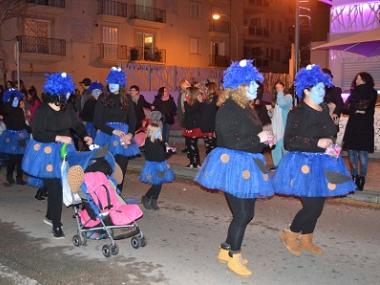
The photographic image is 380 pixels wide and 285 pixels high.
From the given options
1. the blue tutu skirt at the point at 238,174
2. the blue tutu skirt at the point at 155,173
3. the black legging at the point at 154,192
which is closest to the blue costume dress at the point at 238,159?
the blue tutu skirt at the point at 238,174

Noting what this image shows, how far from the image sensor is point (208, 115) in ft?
36.0

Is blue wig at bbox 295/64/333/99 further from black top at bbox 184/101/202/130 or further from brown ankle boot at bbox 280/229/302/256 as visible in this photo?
black top at bbox 184/101/202/130

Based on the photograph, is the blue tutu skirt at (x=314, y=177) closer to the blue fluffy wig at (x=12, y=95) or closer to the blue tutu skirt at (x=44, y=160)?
the blue tutu skirt at (x=44, y=160)

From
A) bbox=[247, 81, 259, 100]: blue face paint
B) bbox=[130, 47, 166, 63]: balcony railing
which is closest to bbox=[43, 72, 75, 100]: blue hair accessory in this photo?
bbox=[247, 81, 259, 100]: blue face paint

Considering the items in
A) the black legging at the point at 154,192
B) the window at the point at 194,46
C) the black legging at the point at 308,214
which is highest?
the window at the point at 194,46

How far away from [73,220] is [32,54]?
80.7 ft

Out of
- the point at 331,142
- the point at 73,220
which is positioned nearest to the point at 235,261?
the point at 331,142

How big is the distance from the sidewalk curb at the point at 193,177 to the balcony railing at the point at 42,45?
765 inches

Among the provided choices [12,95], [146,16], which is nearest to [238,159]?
[12,95]

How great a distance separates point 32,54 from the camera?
2967 cm

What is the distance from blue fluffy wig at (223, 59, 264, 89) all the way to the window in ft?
116

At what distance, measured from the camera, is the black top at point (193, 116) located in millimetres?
11258

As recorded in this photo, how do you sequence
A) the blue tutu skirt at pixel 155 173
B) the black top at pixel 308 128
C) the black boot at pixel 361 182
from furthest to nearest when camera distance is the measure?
the black boot at pixel 361 182 < the blue tutu skirt at pixel 155 173 < the black top at pixel 308 128

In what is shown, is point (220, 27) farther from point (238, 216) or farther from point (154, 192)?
point (238, 216)
